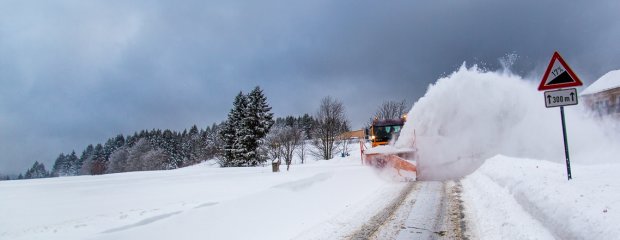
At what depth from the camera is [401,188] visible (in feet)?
36.8

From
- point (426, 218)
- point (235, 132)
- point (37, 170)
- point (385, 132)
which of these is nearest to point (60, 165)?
point (37, 170)

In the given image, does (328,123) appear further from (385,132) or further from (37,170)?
(37,170)

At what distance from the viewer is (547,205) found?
5449mm

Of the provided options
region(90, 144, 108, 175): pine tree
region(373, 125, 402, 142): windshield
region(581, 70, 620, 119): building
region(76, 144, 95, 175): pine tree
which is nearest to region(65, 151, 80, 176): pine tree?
region(76, 144, 95, 175): pine tree

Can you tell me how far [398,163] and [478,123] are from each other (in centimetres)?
434

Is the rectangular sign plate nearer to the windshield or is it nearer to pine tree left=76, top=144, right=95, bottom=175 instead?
the windshield

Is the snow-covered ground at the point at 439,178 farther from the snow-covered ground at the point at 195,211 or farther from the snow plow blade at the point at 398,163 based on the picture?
the snow plow blade at the point at 398,163

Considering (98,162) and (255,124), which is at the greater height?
(255,124)

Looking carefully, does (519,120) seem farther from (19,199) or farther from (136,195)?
(19,199)

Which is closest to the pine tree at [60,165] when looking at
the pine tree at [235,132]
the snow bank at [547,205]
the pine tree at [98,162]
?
the pine tree at [98,162]

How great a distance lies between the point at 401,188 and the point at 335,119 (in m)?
34.8

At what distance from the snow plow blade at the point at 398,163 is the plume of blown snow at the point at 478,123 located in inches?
45.1

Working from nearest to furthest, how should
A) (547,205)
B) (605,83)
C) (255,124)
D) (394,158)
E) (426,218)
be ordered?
(547,205) → (426,218) → (394,158) → (605,83) → (255,124)

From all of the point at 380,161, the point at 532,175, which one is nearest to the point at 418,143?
the point at 380,161
